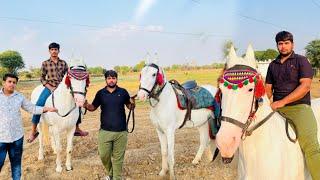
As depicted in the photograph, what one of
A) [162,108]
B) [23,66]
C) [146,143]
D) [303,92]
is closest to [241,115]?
[303,92]

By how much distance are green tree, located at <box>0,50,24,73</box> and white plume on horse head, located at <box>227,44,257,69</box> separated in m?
99.7

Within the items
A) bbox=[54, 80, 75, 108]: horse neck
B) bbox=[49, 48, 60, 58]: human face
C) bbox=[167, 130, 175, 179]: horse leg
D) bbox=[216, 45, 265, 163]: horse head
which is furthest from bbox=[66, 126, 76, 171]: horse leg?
bbox=[216, 45, 265, 163]: horse head

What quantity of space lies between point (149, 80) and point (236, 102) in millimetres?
3889

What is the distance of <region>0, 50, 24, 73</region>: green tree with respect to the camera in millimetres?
96375

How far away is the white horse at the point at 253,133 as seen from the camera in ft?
9.84

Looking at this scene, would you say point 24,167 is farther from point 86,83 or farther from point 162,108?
point 162,108

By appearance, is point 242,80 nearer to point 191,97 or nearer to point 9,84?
point 9,84

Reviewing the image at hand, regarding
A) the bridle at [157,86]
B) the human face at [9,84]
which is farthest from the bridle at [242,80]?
the bridle at [157,86]

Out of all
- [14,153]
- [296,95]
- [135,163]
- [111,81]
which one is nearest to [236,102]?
[296,95]

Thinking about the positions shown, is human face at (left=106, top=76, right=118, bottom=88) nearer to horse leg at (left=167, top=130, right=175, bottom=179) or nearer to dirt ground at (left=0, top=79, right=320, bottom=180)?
horse leg at (left=167, top=130, right=175, bottom=179)

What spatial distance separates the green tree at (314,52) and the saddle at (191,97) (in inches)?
2007

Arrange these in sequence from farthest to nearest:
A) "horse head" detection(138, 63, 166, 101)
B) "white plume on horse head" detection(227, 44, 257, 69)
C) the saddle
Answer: the saddle → "horse head" detection(138, 63, 166, 101) → "white plume on horse head" detection(227, 44, 257, 69)

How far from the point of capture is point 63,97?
7.41m

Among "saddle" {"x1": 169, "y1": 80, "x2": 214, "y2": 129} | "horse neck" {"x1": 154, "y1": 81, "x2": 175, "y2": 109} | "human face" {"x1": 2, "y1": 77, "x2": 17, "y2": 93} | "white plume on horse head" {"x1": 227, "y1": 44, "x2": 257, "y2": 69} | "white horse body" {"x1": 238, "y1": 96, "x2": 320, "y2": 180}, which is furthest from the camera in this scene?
"saddle" {"x1": 169, "y1": 80, "x2": 214, "y2": 129}
